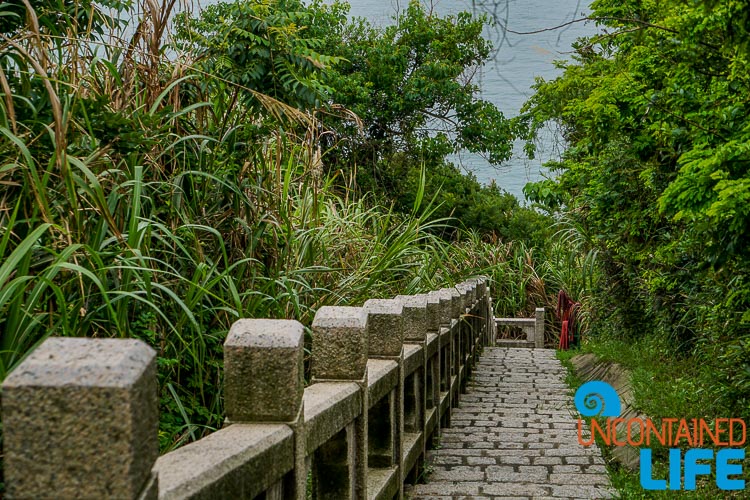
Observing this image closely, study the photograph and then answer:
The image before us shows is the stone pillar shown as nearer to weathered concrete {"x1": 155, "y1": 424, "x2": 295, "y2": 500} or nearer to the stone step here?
weathered concrete {"x1": 155, "y1": 424, "x2": 295, "y2": 500}

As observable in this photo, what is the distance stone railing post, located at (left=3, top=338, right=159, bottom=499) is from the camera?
1.27 metres


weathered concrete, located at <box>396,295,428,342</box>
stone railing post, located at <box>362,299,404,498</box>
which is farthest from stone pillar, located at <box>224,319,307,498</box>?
weathered concrete, located at <box>396,295,428,342</box>

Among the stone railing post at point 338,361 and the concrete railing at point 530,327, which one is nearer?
the stone railing post at point 338,361

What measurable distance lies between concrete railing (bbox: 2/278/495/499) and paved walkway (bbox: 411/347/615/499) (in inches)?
38.6

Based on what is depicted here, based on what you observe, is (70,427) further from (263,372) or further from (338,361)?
(338,361)

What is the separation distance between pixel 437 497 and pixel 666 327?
512cm

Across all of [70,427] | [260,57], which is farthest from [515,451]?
[70,427]

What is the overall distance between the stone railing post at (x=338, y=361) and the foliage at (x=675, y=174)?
1.49 m

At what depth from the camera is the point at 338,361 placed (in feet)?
10.8

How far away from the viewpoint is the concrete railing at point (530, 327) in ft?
62.7

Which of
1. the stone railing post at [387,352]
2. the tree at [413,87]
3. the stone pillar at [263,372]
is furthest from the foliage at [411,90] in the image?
the stone pillar at [263,372]

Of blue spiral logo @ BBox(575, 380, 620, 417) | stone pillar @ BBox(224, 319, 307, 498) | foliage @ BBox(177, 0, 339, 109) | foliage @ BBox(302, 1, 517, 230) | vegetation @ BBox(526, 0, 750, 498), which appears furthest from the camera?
foliage @ BBox(302, 1, 517, 230)

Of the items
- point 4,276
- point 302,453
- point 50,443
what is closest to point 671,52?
point 302,453

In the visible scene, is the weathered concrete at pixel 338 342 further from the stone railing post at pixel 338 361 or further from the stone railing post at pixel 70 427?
the stone railing post at pixel 70 427
